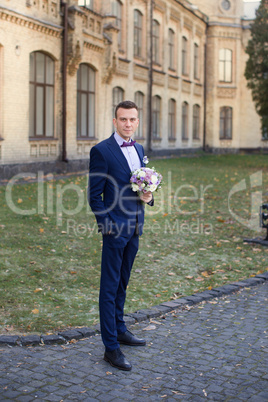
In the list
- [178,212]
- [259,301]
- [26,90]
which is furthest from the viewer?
[26,90]

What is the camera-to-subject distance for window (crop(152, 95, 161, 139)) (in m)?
32.0

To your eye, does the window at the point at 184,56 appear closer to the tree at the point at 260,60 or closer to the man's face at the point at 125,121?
the tree at the point at 260,60

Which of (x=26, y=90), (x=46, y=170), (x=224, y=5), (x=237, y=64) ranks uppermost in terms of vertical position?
(x=224, y=5)

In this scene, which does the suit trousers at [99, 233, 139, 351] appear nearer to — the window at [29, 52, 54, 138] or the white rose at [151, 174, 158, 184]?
the white rose at [151, 174, 158, 184]

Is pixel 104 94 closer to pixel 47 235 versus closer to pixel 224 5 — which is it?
pixel 47 235

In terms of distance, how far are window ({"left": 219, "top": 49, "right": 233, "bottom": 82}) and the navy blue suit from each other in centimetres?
4039

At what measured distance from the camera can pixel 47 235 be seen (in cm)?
978

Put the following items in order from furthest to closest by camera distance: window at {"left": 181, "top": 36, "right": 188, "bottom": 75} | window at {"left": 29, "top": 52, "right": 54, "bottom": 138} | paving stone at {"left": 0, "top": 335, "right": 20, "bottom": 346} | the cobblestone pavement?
window at {"left": 181, "top": 36, "right": 188, "bottom": 75}
window at {"left": 29, "top": 52, "right": 54, "bottom": 138}
paving stone at {"left": 0, "top": 335, "right": 20, "bottom": 346}
the cobblestone pavement

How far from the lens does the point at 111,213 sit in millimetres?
4523

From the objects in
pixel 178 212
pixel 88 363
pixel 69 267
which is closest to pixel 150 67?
pixel 178 212

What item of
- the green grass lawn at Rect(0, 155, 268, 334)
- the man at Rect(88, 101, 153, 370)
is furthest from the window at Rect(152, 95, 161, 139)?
the man at Rect(88, 101, 153, 370)

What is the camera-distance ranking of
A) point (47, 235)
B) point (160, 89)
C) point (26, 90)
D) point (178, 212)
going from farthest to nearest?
point (160, 89)
point (26, 90)
point (178, 212)
point (47, 235)

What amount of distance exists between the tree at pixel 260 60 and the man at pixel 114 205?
906 inches

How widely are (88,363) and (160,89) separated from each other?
1140 inches
